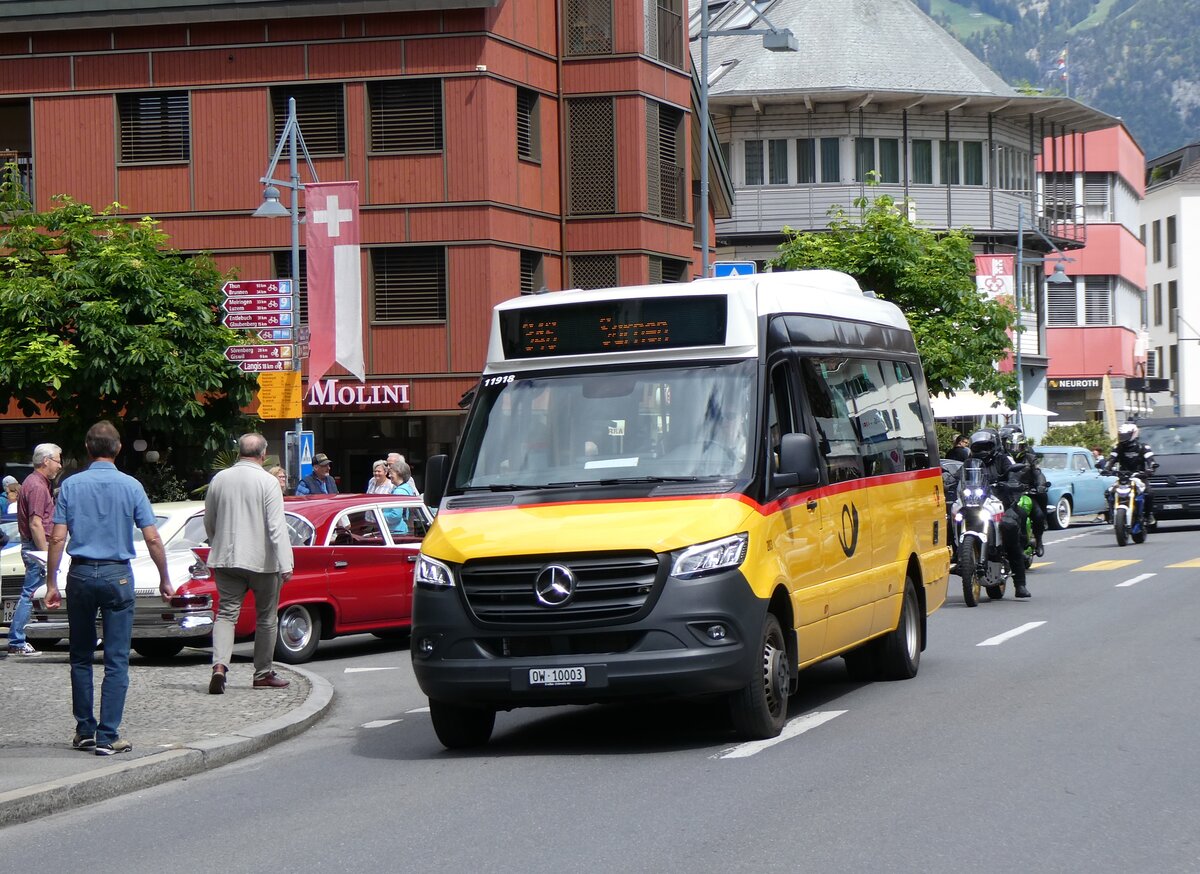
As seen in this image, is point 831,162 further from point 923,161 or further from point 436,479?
point 436,479

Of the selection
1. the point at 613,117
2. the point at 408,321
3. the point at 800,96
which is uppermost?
the point at 800,96

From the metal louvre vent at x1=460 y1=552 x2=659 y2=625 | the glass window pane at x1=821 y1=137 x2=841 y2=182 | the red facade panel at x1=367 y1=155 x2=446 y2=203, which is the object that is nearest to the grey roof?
the glass window pane at x1=821 y1=137 x2=841 y2=182

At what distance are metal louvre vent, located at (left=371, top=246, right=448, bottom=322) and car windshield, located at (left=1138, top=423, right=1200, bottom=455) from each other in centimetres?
1353

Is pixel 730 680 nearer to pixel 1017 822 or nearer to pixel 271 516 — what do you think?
pixel 1017 822

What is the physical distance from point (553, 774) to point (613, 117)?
29020mm

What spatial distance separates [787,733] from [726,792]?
6.22ft

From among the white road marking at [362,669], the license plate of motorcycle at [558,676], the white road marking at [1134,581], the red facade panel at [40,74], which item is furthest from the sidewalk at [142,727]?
the red facade panel at [40,74]

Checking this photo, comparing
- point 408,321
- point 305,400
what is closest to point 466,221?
point 408,321

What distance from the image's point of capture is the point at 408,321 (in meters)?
35.9

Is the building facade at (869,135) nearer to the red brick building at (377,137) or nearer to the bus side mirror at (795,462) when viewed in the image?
the red brick building at (377,137)

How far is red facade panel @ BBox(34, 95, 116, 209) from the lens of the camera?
36250 millimetres

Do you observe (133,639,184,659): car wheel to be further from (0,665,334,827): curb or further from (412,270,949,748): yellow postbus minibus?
(412,270,949,748): yellow postbus minibus

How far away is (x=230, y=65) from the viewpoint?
35938mm

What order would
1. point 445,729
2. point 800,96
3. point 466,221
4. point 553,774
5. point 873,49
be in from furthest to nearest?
point 873,49 < point 800,96 < point 466,221 < point 445,729 < point 553,774
